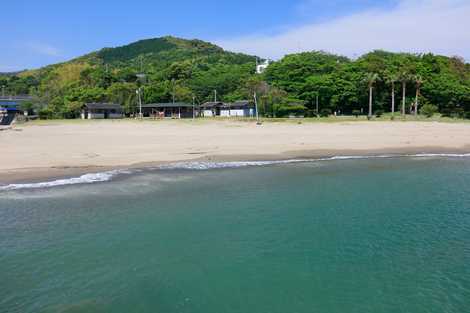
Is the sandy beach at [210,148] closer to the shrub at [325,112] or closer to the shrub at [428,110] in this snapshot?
the shrub at [428,110]

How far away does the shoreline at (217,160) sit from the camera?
19.3m

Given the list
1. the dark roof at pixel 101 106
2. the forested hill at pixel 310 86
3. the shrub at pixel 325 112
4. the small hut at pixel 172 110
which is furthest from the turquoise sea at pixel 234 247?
the dark roof at pixel 101 106

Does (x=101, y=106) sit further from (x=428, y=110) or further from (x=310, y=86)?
(x=428, y=110)

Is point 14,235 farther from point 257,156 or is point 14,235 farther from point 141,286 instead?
point 257,156

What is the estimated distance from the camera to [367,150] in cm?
2973

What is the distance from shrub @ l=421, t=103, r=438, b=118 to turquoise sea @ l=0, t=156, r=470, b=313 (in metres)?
49.5

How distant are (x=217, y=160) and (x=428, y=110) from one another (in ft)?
166

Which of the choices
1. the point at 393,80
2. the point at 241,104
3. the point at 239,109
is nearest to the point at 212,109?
the point at 239,109

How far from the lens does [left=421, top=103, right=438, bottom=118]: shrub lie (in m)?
64.1

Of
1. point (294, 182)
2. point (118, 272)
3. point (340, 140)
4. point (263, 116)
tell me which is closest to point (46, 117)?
point (263, 116)

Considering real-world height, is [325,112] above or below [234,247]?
above

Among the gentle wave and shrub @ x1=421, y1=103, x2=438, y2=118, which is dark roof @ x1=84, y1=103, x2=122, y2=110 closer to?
shrub @ x1=421, y1=103, x2=438, y2=118

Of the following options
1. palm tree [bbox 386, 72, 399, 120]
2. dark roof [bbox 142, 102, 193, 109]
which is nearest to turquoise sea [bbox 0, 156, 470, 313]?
palm tree [bbox 386, 72, 399, 120]

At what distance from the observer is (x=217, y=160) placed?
24.7 m
